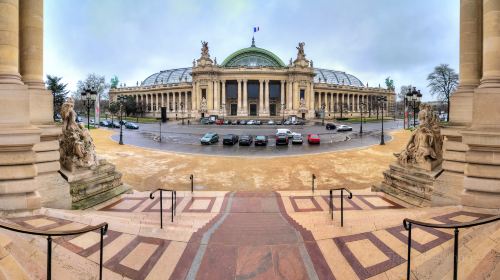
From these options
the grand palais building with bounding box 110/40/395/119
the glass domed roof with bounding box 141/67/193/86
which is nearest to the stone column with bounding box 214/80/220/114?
the grand palais building with bounding box 110/40/395/119

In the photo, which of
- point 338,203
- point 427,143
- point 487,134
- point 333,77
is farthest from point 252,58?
point 487,134

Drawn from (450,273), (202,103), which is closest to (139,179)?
(450,273)

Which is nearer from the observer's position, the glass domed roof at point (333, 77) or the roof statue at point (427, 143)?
the roof statue at point (427, 143)

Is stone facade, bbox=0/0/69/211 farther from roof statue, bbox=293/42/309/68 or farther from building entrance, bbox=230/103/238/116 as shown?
roof statue, bbox=293/42/309/68

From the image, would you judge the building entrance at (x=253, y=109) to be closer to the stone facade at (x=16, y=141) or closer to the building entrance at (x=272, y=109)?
the building entrance at (x=272, y=109)

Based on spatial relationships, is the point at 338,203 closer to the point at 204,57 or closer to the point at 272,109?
the point at 204,57

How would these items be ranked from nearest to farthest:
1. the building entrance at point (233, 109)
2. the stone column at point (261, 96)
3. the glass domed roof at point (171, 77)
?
the stone column at point (261, 96) < the building entrance at point (233, 109) < the glass domed roof at point (171, 77)

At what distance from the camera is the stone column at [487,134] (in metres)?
6.33

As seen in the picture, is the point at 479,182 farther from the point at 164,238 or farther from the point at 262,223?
the point at 164,238

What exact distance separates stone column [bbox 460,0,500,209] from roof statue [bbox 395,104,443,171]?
265 cm

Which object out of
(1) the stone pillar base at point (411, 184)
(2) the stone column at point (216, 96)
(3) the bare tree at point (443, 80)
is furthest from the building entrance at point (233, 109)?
(1) the stone pillar base at point (411, 184)

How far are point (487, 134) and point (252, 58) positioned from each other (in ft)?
333

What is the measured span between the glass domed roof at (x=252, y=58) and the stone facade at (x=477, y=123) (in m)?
96.8

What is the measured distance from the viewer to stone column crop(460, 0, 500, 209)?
20.8ft
